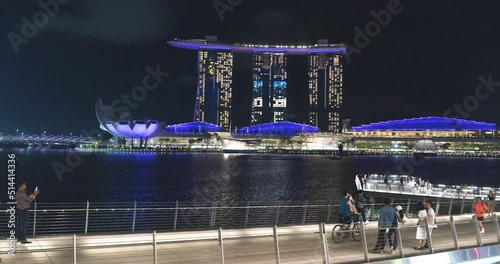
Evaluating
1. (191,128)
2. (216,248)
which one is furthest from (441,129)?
(216,248)

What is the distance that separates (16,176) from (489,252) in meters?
59.8

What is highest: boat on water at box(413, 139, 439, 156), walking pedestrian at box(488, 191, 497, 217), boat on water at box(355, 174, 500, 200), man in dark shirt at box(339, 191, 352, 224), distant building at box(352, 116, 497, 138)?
distant building at box(352, 116, 497, 138)

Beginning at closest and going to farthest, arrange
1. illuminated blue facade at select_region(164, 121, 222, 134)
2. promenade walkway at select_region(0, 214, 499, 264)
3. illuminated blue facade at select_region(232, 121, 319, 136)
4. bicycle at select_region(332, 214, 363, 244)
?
promenade walkway at select_region(0, 214, 499, 264), bicycle at select_region(332, 214, 363, 244), illuminated blue facade at select_region(164, 121, 222, 134), illuminated blue facade at select_region(232, 121, 319, 136)

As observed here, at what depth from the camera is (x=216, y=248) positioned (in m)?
9.30

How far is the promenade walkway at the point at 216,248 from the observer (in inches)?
315

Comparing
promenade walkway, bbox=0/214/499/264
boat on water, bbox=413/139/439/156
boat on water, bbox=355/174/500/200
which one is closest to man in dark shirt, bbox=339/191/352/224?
promenade walkway, bbox=0/214/499/264

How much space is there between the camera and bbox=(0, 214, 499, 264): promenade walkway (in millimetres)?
8003

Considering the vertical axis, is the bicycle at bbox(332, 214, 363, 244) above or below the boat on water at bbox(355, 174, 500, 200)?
above

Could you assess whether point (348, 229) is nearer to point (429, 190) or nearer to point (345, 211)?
point (345, 211)

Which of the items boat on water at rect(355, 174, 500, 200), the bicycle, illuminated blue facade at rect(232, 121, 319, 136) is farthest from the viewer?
illuminated blue facade at rect(232, 121, 319, 136)

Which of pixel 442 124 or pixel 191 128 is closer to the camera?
pixel 442 124

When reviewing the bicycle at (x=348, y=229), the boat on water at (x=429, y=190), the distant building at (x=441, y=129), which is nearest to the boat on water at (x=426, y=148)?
the distant building at (x=441, y=129)

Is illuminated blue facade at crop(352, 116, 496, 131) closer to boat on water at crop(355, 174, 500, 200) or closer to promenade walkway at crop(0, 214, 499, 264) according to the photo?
boat on water at crop(355, 174, 500, 200)

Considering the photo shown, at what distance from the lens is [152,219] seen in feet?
87.6
